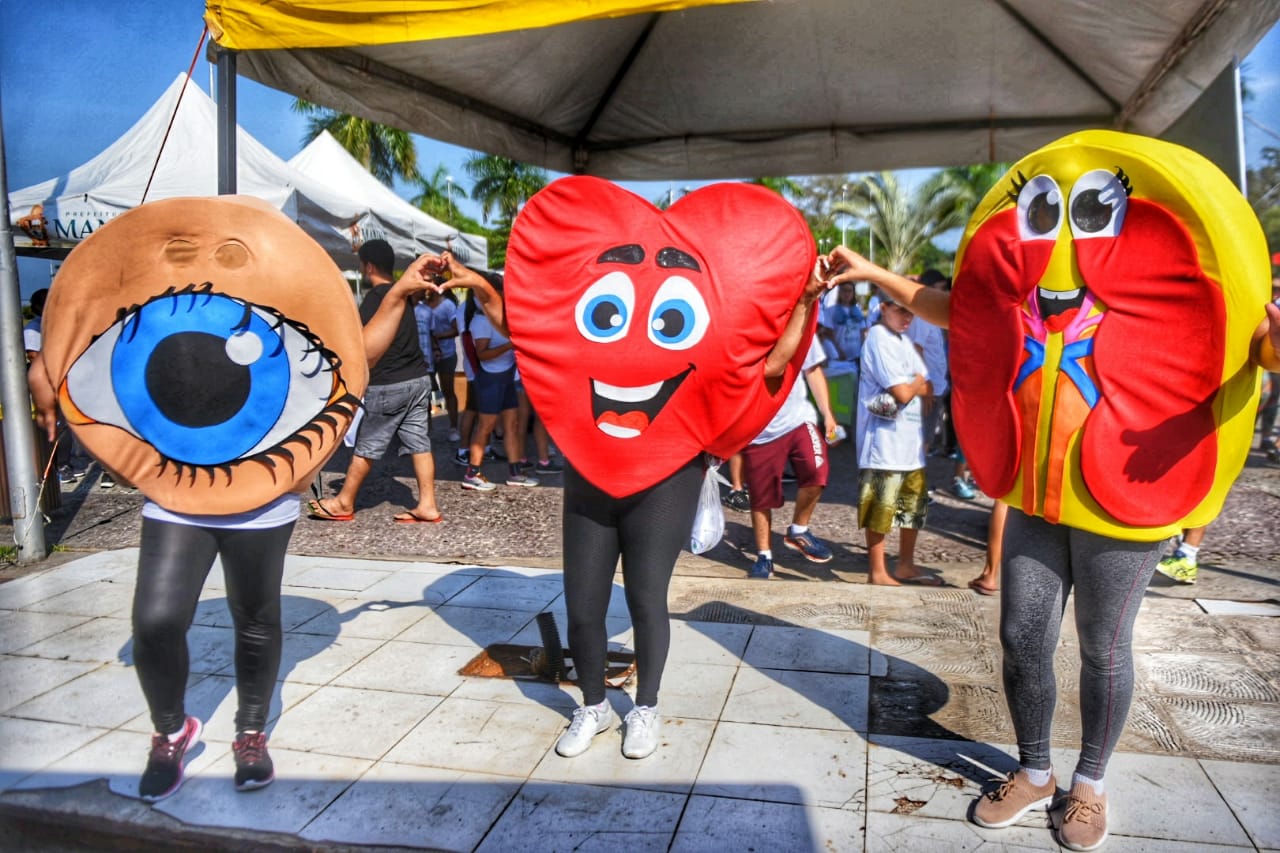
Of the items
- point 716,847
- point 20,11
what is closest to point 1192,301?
point 716,847

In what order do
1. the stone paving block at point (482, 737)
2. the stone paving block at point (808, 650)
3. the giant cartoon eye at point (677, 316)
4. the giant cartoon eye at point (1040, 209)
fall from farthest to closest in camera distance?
the stone paving block at point (808, 650) → the stone paving block at point (482, 737) → the giant cartoon eye at point (677, 316) → the giant cartoon eye at point (1040, 209)

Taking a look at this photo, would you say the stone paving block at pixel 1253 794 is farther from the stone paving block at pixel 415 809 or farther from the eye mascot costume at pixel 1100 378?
the stone paving block at pixel 415 809

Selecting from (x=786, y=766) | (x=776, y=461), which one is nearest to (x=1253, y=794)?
(x=786, y=766)

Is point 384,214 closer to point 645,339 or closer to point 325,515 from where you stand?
point 325,515

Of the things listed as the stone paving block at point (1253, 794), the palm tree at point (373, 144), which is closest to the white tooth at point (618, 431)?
the stone paving block at point (1253, 794)

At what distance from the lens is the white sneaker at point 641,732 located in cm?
Result: 300

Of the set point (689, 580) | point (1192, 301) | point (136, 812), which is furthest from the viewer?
point (689, 580)

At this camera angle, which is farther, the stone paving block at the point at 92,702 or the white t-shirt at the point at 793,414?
the white t-shirt at the point at 793,414

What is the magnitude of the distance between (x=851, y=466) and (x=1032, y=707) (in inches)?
246

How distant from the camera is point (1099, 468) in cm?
236

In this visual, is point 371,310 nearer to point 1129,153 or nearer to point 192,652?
point 192,652

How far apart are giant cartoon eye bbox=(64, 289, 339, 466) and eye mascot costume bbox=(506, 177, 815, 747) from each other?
68 cm

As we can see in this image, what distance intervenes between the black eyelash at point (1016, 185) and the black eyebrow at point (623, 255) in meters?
1.09

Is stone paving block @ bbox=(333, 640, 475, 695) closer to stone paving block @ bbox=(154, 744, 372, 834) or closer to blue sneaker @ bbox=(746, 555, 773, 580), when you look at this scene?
stone paving block @ bbox=(154, 744, 372, 834)
